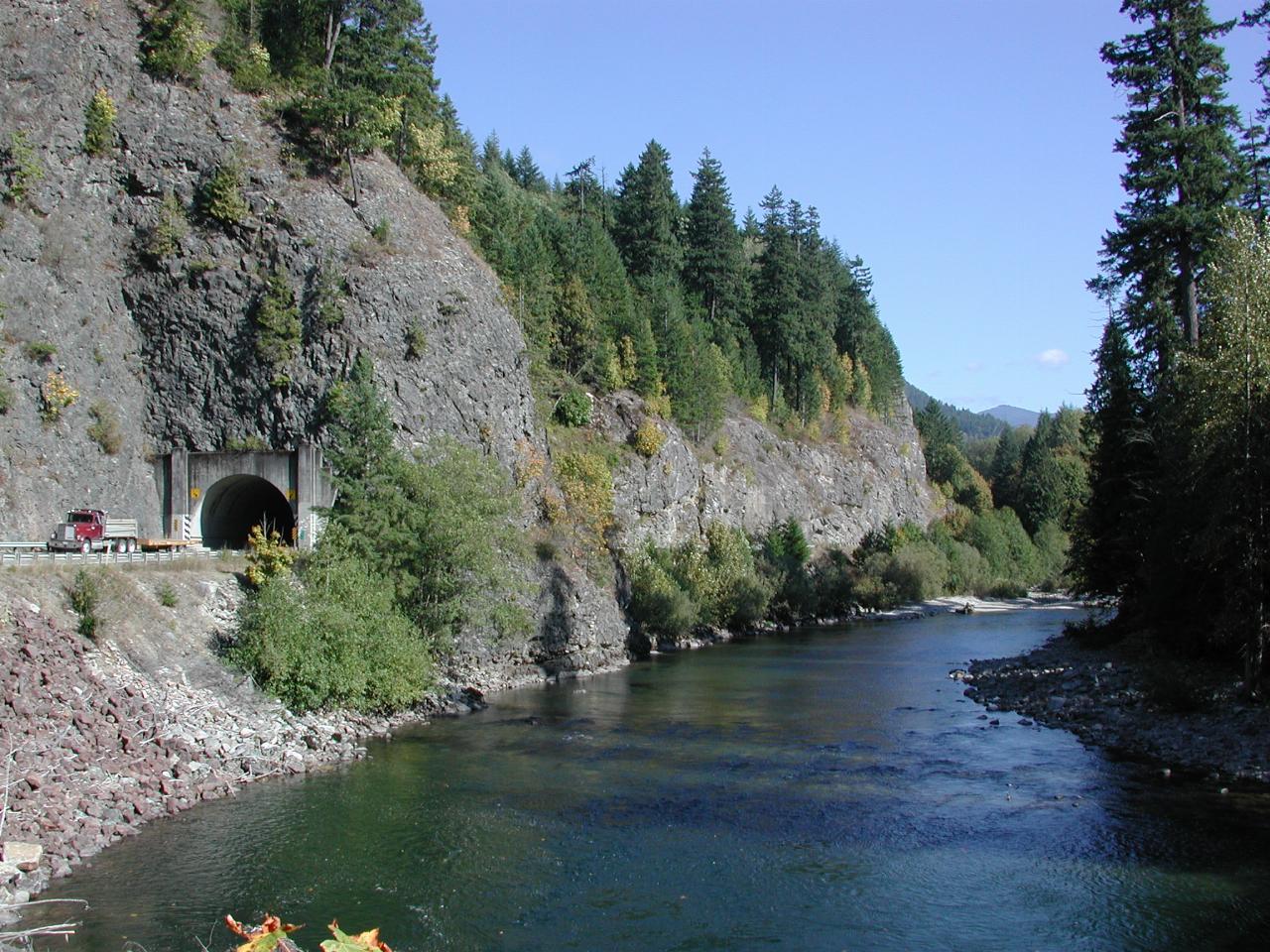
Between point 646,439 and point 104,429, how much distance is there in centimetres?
3434

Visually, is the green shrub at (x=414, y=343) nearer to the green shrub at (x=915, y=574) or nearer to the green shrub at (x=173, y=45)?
the green shrub at (x=173, y=45)

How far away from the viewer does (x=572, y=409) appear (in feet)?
211

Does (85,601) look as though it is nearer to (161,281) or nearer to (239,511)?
(239,511)

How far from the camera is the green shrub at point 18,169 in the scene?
40.6 metres

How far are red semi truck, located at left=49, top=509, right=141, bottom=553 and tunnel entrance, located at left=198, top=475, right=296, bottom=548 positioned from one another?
5.52 meters

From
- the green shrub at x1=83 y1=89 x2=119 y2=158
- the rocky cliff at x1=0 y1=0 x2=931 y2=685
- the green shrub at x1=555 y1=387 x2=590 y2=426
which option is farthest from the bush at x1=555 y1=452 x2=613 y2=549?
the green shrub at x1=83 y1=89 x2=119 y2=158

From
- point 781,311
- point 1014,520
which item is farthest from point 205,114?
point 1014,520

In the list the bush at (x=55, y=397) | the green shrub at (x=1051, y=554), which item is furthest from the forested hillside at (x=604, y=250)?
the green shrub at (x=1051, y=554)

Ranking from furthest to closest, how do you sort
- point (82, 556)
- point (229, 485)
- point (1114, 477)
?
point (229, 485) < point (1114, 477) < point (82, 556)

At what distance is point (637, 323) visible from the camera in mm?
71375

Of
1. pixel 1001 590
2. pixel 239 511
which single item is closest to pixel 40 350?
pixel 239 511

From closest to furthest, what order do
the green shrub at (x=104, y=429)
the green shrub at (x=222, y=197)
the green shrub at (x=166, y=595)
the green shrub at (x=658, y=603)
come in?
1. the green shrub at (x=166, y=595)
2. the green shrub at (x=104, y=429)
3. the green shrub at (x=222, y=197)
4. the green shrub at (x=658, y=603)

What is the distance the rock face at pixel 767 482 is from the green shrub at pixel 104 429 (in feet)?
96.0

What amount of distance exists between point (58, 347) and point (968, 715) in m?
37.3
